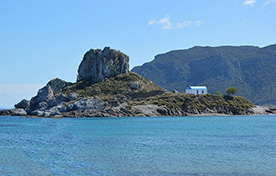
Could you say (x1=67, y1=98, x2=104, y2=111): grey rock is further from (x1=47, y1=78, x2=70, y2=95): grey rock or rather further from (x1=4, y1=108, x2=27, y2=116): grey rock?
(x1=47, y1=78, x2=70, y2=95): grey rock

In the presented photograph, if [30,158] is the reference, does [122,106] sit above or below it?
above

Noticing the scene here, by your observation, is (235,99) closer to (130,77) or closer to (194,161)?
(130,77)

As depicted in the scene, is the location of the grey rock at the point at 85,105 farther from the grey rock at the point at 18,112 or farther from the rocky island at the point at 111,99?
the grey rock at the point at 18,112

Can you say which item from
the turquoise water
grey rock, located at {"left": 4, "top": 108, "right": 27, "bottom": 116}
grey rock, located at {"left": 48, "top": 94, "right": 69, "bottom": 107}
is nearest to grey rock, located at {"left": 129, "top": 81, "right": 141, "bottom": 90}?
grey rock, located at {"left": 48, "top": 94, "right": 69, "bottom": 107}

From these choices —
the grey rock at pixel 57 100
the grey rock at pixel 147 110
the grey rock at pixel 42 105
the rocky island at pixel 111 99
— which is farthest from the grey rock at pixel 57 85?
the grey rock at pixel 147 110

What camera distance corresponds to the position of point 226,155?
139 ft

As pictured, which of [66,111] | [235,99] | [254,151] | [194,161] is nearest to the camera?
[194,161]

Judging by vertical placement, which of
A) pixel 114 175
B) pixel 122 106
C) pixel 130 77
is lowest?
pixel 114 175

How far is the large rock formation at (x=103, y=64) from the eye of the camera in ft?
592

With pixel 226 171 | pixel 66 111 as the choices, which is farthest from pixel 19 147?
pixel 66 111

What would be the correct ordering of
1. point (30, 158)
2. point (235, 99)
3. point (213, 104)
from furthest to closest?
point (235, 99)
point (213, 104)
point (30, 158)

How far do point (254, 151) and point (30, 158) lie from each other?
25.2 metres

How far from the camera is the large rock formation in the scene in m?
180

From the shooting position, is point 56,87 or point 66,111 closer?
point 66,111
